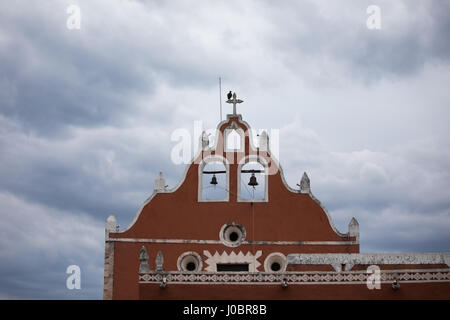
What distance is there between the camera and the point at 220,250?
26906mm

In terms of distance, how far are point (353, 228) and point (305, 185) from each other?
8.13 ft

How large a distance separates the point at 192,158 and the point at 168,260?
13.7 feet

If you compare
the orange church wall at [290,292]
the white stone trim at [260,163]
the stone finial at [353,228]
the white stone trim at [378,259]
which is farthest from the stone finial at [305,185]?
the orange church wall at [290,292]

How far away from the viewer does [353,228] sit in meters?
27.1

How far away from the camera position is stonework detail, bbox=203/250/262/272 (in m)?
26.7

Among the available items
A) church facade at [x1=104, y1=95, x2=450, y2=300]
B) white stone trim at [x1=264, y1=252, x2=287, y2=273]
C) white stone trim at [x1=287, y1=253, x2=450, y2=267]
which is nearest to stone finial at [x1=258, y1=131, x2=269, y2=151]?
church facade at [x1=104, y1=95, x2=450, y2=300]

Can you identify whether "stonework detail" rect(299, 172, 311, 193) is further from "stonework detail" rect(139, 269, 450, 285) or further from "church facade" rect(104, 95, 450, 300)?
"stonework detail" rect(139, 269, 450, 285)

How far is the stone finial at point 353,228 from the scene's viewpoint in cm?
2705

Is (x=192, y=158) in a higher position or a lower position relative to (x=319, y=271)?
higher

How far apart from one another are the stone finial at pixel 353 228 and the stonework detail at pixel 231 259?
3.57 metres

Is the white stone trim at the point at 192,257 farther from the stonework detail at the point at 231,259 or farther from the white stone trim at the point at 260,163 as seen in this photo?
the white stone trim at the point at 260,163

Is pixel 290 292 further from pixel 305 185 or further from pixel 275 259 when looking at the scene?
pixel 305 185
